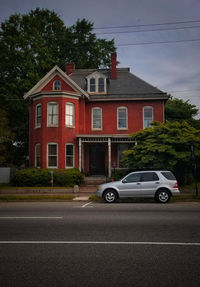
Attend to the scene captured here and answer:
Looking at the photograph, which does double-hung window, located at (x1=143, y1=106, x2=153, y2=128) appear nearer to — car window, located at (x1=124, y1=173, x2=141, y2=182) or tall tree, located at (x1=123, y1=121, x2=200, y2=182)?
tall tree, located at (x1=123, y1=121, x2=200, y2=182)

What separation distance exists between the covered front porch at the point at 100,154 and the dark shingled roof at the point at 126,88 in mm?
4458

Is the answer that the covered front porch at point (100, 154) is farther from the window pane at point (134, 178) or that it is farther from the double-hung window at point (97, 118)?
the window pane at point (134, 178)

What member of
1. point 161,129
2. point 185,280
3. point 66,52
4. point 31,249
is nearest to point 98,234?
point 31,249

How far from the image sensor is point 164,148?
16.8 meters

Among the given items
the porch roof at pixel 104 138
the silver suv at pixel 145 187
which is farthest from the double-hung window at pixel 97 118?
the silver suv at pixel 145 187

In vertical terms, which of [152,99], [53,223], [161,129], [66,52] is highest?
[66,52]

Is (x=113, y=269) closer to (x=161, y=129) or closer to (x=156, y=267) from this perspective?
(x=156, y=267)

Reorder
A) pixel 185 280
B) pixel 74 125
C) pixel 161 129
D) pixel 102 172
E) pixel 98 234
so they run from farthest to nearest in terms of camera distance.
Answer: pixel 102 172 < pixel 74 125 < pixel 161 129 < pixel 98 234 < pixel 185 280

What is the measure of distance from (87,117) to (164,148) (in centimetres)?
1062

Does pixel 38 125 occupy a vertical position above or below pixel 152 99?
below

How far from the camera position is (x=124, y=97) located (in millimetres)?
24578

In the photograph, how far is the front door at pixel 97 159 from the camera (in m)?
25.6

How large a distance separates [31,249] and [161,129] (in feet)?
48.7

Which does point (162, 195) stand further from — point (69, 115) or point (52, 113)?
point (52, 113)
